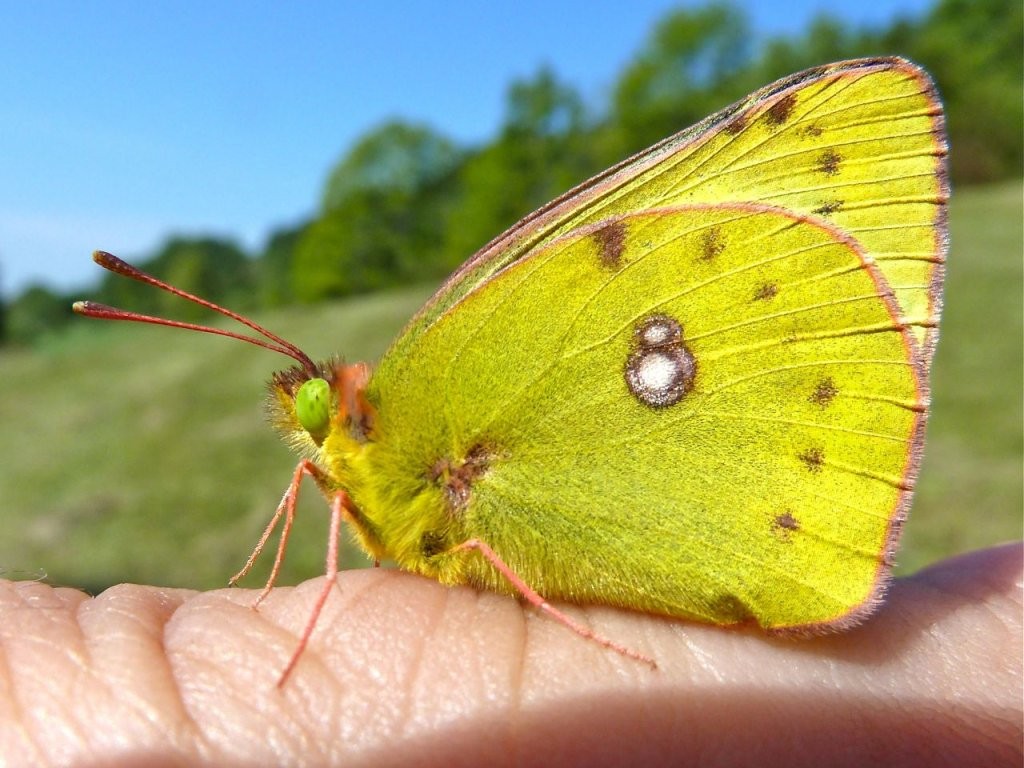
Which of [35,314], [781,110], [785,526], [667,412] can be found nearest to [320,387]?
[667,412]

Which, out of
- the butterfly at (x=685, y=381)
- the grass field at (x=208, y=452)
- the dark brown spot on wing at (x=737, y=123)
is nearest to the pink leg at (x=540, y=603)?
the butterfly at (x=685, y=381)

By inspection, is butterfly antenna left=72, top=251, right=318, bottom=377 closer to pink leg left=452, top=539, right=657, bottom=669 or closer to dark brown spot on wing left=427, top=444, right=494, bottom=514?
dark brown spot on wing left=427, top=444, right=494, bottom=514

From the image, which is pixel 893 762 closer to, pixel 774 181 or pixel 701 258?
pixel 701 258

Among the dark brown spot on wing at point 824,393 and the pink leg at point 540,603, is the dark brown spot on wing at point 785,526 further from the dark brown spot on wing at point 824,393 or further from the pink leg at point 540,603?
the pink leg at point 540,603

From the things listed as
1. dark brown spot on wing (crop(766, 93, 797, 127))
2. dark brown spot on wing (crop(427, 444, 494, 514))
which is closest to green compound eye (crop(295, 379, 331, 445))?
dark brown spot on wing (crop(427, 444, 494, 514))

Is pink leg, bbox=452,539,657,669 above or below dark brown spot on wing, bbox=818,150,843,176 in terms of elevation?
below

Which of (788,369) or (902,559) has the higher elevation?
(788,369)

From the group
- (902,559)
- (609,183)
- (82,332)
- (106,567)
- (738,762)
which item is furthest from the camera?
(82,332)

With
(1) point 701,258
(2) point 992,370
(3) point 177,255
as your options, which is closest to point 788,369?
(1) point 701,258
